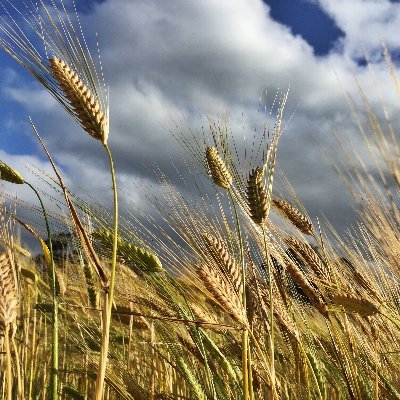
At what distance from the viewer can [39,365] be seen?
2994mm

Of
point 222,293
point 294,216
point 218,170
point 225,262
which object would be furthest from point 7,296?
point 294,216

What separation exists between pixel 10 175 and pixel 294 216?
1.34 meters

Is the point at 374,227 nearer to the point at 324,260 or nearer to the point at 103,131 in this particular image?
the point at 324,260

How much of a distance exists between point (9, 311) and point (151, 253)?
500mm

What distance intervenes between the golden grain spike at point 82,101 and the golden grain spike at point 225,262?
16.8 inches

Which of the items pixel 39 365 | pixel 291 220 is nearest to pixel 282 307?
pixel 291 220

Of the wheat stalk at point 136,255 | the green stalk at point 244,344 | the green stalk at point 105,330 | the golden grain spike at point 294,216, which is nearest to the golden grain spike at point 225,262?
the green stalk at point 244,344

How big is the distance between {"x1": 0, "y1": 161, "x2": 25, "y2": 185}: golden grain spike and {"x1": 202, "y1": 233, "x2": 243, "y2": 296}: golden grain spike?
51 centimetres

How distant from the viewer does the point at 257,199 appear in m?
1.47

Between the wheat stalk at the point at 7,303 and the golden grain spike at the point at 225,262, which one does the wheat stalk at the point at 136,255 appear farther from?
the wheat stalk at the point at 7,303

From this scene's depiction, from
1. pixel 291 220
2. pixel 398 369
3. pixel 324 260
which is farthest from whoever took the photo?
pixel 291 220

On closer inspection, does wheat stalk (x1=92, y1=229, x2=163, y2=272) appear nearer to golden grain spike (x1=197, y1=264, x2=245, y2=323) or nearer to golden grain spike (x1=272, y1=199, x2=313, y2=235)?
golden grain spike (x1=197, y1=264, x2=245, y2=323)

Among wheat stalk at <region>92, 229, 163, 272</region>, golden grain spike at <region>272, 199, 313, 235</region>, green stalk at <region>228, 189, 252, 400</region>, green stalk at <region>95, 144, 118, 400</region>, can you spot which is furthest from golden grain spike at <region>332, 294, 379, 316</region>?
golden grain spike at <region>272, 199, 313, 235</region>

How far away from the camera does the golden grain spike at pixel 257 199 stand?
1.45 m
